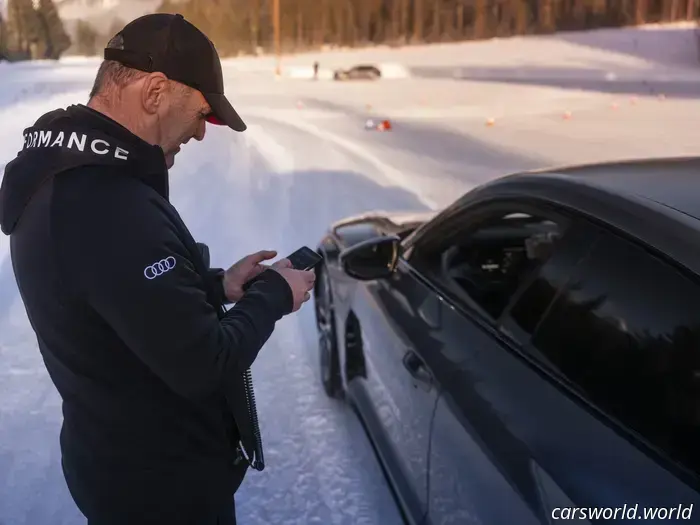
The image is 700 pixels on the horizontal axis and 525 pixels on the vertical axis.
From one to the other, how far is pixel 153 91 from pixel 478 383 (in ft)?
3.58

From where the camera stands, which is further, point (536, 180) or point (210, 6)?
point (210, 6)

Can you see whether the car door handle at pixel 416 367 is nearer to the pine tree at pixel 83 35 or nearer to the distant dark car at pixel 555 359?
the distant dark car at pixel 555 359

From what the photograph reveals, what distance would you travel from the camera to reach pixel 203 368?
131 centimetres

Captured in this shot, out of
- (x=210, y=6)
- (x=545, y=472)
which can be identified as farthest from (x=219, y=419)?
(x=210, y=6)

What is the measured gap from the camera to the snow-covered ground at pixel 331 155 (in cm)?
285

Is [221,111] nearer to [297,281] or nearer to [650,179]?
[297,281]

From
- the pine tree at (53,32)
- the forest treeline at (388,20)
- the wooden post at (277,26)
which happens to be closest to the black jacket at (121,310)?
the pine tree at (53,32)

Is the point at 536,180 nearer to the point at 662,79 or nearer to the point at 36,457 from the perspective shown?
the point at 36,457

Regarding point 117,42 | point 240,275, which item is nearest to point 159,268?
point 117,42

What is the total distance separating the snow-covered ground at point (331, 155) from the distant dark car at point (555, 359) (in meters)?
0.63

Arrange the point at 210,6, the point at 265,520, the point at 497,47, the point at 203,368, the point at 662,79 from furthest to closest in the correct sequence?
the point at 497,47
the point at 662,79
the point at 210,6
the point at 265,520
the point at 203,368

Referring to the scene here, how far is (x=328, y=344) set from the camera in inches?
137

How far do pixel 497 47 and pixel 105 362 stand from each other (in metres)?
28.1

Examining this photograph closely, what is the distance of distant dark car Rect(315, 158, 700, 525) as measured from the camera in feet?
4.62
